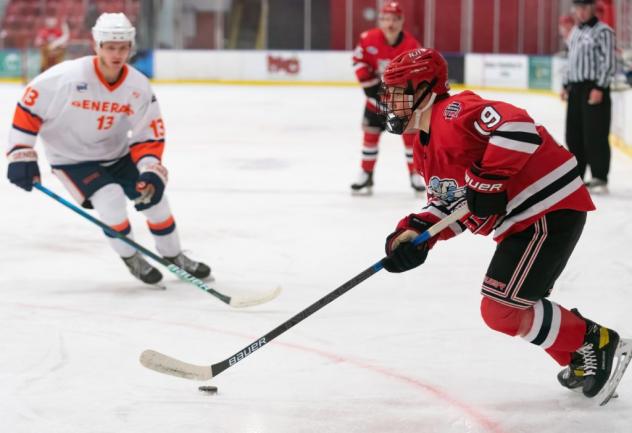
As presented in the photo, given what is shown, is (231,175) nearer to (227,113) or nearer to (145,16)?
(227,113)

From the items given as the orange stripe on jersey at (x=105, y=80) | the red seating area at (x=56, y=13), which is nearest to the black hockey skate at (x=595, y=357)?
the orange stripe on jersey at (x=105, y=80)

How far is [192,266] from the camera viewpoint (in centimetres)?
385

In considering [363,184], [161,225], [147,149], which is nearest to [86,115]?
[147,149]

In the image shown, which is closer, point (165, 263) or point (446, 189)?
point (446, 189)

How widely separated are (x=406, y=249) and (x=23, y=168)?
5.38 ft

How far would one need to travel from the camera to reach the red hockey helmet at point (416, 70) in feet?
7.66

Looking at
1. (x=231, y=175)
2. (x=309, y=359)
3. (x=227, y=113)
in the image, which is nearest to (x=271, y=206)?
(x=231, y=175)

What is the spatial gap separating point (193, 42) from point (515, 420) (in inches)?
544

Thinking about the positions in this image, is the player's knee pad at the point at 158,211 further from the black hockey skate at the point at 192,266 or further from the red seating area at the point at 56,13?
the red seating area at the point at 56,13

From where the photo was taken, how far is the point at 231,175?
6.59 m

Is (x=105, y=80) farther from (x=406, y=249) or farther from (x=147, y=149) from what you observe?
(x=406, y=249)

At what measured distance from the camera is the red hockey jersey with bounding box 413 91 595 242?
7.30 feet

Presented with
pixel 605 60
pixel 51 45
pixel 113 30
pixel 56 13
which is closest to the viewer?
pixel 113 30

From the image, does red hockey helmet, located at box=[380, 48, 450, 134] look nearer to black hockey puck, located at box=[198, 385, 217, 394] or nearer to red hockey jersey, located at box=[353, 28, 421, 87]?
black hockey puck, located at box=[198, 385, 217, 394]
